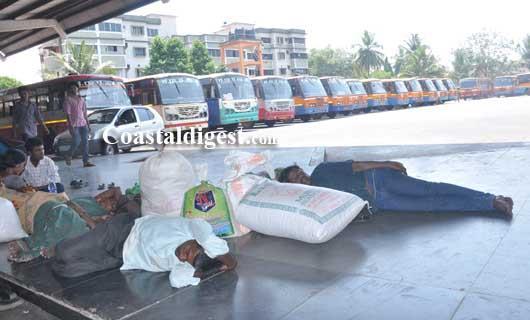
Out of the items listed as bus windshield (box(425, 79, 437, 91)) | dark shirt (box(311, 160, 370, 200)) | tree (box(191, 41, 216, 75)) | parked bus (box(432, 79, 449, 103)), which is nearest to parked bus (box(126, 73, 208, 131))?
dark shirt (box(311, 160, 370, 200))

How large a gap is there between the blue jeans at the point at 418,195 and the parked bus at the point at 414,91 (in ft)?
107

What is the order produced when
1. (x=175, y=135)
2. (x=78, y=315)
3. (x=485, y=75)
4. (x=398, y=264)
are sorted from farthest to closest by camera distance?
(x=485, y=75) < (x=175, y=135) < (x=398, y=264) < (x=78, y=315)

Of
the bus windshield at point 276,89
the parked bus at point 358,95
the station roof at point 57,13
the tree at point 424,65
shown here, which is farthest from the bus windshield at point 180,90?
the tree at point 424,65

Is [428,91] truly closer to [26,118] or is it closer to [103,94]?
[103,94]

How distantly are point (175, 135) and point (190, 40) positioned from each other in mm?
49351

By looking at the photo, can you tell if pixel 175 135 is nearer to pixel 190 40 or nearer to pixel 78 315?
pixel 78 315

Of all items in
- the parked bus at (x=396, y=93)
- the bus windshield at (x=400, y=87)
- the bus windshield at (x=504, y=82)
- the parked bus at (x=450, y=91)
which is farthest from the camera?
the bus windshield at (x=504, y=82)

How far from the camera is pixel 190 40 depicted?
64312 mm

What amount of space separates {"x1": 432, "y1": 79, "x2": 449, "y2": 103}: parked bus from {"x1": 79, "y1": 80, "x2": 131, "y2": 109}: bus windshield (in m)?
28.8

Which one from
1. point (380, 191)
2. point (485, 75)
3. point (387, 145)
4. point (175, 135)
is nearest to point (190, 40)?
point (485, 75)

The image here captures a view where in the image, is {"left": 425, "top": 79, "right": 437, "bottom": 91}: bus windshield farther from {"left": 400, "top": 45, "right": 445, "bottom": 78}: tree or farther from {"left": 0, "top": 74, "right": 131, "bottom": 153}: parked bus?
{"left": 0, "top": 74, "right": 131, "bottom": 153}: parked bus

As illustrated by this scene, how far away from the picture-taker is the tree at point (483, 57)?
60.8 metres

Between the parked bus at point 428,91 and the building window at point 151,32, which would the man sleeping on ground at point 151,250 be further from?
the building window at point 151,32

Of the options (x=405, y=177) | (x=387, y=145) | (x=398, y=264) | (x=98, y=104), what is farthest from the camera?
(x=98, y=104)
